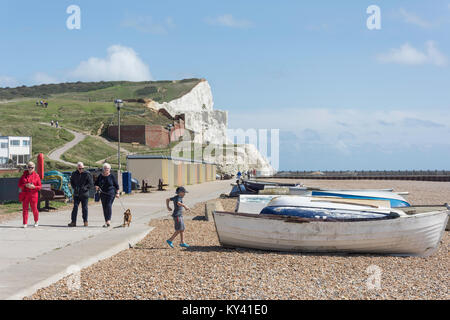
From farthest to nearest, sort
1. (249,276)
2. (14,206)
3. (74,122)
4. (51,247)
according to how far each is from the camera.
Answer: (74,122) < (14,206) < (51,247) < (249,276)

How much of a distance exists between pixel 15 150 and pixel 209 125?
9463 centimetres

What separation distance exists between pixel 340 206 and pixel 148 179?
1095 inches

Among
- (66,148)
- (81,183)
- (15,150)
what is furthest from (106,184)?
(66,148)

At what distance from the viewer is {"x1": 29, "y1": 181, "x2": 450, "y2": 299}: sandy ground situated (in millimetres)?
7793

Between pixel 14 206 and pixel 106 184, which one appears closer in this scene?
pixel 106 184

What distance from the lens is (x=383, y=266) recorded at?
34.1 feet

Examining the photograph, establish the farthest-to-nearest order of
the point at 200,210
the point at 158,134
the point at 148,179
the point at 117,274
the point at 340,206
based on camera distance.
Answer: the point at 158,134 → the point at 148,179 → the point at 200,210 → the point at 340,206 → the point at 117,274

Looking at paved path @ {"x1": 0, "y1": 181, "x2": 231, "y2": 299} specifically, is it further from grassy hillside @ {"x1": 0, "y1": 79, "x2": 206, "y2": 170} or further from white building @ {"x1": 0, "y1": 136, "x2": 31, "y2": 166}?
white building @ {"x1": 0, "y1": 136, "x2": 31, "y2": 166}

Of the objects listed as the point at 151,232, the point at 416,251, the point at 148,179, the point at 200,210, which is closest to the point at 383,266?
the point at 416,251

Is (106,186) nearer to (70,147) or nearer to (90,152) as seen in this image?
(90,152)

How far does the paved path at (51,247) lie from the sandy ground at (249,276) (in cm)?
24

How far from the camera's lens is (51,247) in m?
11.4

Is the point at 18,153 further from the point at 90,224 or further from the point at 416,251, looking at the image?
the point at 416,251

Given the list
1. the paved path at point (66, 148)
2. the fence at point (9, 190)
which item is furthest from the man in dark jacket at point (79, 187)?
the paved path at point (66, 148)
